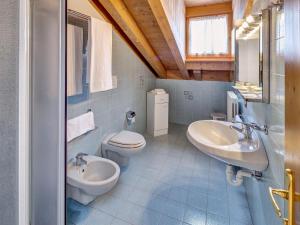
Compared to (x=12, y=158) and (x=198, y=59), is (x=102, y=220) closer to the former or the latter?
(x=12, y=158)

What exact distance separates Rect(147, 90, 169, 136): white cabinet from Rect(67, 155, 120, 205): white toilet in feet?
6.03

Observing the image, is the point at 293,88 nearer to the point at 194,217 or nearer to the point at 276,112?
the point at 276,112

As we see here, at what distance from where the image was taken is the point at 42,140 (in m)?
0.76

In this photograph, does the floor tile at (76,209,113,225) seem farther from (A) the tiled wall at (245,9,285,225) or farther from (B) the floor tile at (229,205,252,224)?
(A) the tiled wall at (245,9,285,225)

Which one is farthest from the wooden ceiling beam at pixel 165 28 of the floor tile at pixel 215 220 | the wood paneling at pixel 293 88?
the floor tile at pixel 215 220

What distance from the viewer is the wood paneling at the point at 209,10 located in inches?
129

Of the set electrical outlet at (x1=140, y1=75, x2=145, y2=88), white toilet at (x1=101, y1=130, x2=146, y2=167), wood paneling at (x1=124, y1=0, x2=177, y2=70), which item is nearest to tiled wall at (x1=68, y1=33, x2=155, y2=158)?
electrical outlet at (x1=140, y1=75, x2=145, y2=88)

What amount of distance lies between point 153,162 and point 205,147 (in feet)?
4.94

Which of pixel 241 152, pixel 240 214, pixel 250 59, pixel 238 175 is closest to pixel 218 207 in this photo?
pixel 240 214

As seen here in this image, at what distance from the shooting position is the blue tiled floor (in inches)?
65.8

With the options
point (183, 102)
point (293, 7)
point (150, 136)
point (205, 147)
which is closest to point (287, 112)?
Result: point (293, 7)

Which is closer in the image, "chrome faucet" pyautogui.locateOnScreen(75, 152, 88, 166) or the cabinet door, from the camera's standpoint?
"chrome faucet" pyautogui.locateOnScreen(75, 152, 88, 166)

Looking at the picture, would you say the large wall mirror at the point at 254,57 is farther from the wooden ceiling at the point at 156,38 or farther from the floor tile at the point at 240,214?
the floor tile at the point at 240,214

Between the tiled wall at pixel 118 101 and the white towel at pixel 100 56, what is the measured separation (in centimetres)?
16
